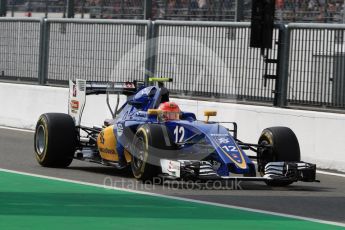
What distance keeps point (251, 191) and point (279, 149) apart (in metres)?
1.01

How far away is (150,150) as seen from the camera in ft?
41.9

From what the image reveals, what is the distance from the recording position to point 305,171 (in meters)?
13.0

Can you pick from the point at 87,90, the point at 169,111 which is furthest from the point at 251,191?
the point at 87,90

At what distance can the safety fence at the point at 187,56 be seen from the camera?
17.1 meters

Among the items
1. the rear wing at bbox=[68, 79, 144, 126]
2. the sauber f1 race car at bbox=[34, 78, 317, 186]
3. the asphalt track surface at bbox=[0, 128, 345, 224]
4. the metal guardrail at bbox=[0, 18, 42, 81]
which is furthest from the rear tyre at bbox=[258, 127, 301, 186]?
the metal guardrail at bbox=[0, 18, 42, 81]

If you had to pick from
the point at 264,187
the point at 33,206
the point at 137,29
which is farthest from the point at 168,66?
the point at 33,206

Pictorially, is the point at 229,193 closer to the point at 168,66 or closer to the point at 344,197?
the point at 344,197

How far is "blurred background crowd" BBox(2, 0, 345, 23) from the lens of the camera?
20906mm

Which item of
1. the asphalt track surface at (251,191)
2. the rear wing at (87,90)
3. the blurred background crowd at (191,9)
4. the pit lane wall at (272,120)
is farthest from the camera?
the blurred background crowd at (191,9)

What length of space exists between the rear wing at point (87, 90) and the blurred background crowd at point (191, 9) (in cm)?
507

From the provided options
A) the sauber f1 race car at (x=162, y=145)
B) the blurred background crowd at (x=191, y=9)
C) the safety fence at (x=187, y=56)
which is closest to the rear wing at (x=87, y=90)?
the sauber f1 race car at (x=162, y=145)

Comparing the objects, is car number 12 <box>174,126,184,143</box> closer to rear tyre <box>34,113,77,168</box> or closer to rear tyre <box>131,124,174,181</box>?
rear tyre <box>131,124,174,181</box>

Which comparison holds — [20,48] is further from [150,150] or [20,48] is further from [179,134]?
[150,150]

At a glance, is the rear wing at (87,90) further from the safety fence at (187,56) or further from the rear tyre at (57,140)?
the safety fence at (187,56)
